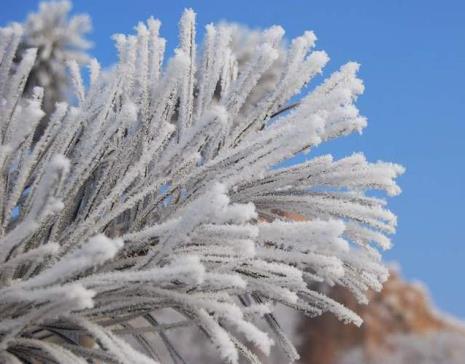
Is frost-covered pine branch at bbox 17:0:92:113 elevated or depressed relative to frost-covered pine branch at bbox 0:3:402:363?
elevated

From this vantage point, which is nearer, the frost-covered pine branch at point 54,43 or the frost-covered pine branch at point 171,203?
the frost-covered pine branch at point 171,203

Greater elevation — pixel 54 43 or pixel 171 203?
pixel 54 43

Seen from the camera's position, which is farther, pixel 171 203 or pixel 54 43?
pixel 54 43

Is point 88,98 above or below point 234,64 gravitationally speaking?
below

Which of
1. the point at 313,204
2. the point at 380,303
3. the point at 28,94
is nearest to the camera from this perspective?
the point at 313,204

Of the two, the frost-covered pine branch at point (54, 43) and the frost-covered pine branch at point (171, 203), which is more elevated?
the frost-covered pine branch at point (54, 43)

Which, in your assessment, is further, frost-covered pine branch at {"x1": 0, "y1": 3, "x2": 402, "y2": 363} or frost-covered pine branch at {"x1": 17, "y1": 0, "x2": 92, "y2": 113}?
frost-covered pine branch at {"x1": 17, "y1": 0, "x2": 92, "y2": 113}

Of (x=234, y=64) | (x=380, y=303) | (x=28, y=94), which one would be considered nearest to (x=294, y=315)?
(x=380, y=303)

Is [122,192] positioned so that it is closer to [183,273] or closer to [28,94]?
[183,273]
